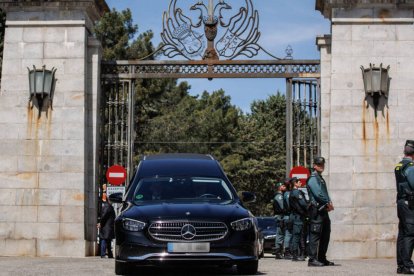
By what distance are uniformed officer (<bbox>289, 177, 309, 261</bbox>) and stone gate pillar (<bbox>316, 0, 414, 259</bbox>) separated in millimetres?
669

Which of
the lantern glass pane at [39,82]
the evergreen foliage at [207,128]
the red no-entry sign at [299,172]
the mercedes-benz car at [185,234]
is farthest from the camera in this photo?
the evergreen foliage at [207,128]

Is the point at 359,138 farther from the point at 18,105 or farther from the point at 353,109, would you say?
the point at 18,105

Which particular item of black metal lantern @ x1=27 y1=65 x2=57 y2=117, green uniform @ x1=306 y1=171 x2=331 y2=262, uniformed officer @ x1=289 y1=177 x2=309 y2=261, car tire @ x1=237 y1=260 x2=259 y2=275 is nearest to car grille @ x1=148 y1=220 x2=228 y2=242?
car tire @ x1=237 y1=260 x2=259 y2=275

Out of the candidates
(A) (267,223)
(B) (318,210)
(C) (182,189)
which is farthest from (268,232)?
(C) (182,189)

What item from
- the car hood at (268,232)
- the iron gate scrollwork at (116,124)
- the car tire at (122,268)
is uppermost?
the iron gate scrollwork at (116,124)

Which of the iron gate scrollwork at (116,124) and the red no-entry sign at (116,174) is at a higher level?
the iron gate scrollwork at (116,124)

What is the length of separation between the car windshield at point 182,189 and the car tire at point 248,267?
3.39 ft

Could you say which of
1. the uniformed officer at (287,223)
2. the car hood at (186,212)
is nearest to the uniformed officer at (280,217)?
the uniformed officer at (287,223)

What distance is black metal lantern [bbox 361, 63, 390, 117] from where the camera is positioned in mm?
18641

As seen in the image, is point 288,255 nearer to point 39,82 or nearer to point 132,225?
point 39,82

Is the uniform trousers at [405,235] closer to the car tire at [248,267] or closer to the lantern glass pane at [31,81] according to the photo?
the car tire at [248,267]

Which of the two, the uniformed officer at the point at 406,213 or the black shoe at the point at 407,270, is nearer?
the black shoe at the point at 407,270

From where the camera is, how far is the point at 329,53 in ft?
64.0

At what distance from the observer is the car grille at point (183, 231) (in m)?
11.2
